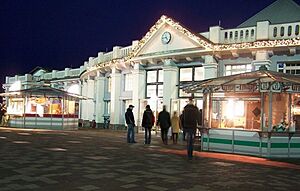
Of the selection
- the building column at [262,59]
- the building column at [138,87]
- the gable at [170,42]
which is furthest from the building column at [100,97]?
the building column at [262,59]

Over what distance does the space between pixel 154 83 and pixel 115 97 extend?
410cm

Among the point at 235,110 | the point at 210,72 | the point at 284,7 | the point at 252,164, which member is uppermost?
the point at 284,7

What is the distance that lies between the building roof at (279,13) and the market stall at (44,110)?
15139mm

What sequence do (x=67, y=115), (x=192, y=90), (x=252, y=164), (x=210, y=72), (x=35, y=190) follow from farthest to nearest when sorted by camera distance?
(x=67, y=115) → (x=210, y=72) → (x=192, y=90) → (x=252, y=164) → (x=35, y=190)

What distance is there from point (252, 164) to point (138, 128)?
51.7 ft

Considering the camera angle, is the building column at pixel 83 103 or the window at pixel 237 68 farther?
the building column at pixel 83 103

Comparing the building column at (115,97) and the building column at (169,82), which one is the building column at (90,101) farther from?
the building column at (169,82)

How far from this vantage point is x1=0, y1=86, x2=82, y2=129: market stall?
100ft

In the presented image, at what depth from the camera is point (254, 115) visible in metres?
15.2

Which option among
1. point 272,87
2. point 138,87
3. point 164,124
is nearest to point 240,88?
point 272,87

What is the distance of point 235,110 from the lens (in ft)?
53.0

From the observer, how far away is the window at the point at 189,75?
24.5 meters

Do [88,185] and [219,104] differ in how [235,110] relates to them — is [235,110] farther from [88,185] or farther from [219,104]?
[88,185]

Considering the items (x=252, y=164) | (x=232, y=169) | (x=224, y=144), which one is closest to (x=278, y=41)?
(x=224, y=144)
